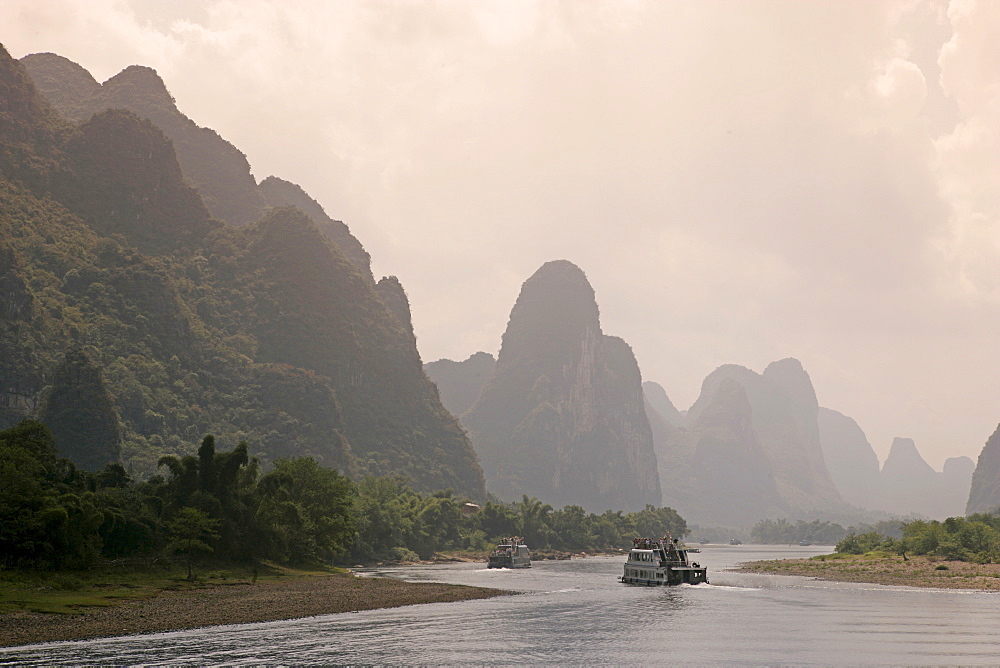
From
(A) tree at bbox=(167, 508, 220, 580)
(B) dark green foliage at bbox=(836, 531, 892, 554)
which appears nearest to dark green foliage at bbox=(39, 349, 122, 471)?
(A) tree at bbox=(167, 508, 220, 580)

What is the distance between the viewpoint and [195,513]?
69062 millimetres

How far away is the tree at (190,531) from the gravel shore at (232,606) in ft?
16.5

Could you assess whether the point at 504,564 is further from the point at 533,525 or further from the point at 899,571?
the point at 533,525

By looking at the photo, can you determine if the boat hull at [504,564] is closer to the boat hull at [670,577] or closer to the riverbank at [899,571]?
the riverbank at [899,571]

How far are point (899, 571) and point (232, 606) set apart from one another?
266ft

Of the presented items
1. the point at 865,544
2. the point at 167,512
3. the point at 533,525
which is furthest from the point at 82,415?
the point at 865,544

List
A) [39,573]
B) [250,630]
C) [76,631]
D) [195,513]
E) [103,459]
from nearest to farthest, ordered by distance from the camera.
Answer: [76,631]
[250,630]
[39,573]
[195,513]
[103,459]

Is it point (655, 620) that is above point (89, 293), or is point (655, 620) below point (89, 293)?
below

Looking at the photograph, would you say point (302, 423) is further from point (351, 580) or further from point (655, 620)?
point (655, 620)

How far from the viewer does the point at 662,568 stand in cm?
8788

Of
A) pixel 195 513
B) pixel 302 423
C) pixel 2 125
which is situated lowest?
pixel 195 513

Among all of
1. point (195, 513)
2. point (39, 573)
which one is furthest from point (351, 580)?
point (39, 573)

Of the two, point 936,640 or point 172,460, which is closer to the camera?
point 936,640

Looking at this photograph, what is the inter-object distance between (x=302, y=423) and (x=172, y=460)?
11186 cm
